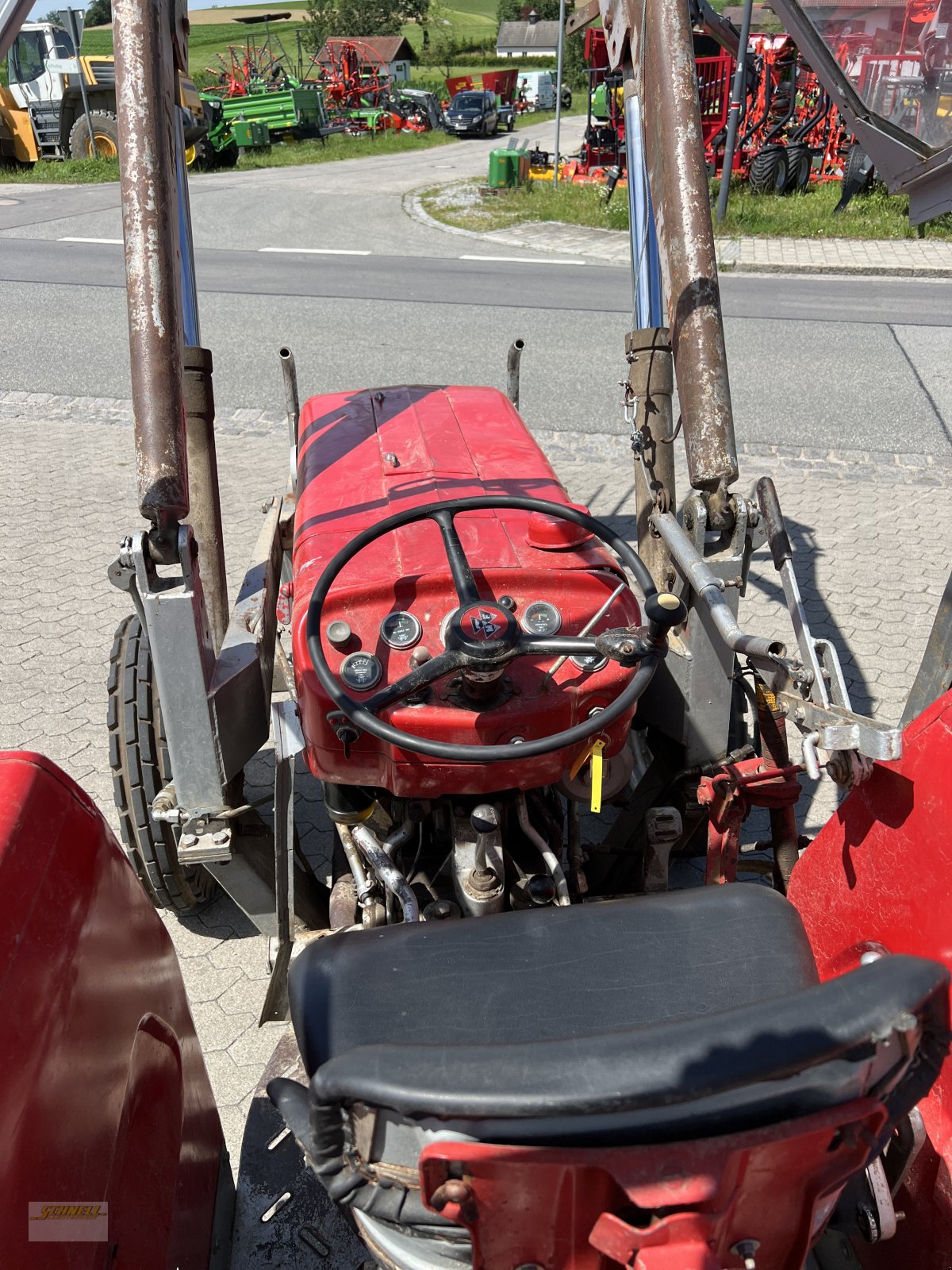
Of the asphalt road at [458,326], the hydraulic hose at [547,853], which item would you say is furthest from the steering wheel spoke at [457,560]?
the asphalt road at [458,326]

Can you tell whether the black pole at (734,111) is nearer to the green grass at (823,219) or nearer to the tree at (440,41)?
the green grass at (823,219)

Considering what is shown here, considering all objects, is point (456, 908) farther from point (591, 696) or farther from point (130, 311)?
point (130, 311)

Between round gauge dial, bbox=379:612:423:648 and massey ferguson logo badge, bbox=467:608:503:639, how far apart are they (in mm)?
188

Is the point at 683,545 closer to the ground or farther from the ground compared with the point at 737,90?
closer to the ground

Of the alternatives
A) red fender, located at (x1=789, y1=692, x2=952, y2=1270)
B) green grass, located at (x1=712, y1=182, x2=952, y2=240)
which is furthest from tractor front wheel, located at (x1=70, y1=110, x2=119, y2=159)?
red fender, located at (x1=789, y1=692, x2=952, y2=1270)

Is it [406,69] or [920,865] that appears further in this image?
[406,69]

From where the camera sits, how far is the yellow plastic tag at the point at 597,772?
5.70ft

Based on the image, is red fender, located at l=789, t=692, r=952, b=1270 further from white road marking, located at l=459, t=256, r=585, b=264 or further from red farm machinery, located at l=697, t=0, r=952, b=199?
white road marking, located at l=459, t=256, r=585, b=264

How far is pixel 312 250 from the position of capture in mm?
11047

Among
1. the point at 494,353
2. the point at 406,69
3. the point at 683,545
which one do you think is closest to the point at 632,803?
the point at 683,545

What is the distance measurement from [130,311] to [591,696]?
1.14 metres

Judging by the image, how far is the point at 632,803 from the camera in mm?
2404

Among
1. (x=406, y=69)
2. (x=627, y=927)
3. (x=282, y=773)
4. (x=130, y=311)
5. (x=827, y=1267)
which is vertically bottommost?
(x=827, y=1267)

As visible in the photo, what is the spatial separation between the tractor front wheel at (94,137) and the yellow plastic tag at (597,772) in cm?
1781
